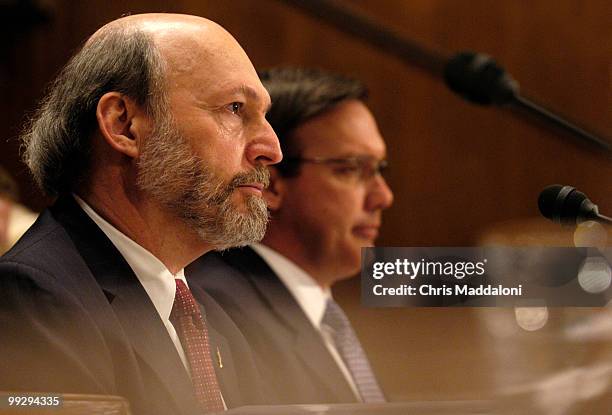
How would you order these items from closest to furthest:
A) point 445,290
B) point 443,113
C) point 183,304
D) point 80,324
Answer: point 80,324, point 183,304, point 445,290, point 443,113

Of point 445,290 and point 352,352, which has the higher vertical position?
point 445,290

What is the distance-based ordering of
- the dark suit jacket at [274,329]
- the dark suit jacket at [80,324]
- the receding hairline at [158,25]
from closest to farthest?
the dark suit jacket at [80,324], the receding hairline at [158,25], the dark suit jacket at [274,329]

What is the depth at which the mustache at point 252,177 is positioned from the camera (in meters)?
1.46

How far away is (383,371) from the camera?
5.29ft

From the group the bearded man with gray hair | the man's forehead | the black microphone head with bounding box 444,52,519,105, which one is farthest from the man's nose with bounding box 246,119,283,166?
the black microphone head with bounding box 444,52,519,105

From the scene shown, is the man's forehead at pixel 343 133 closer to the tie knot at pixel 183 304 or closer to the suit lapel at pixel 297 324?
the suit lapel at pixel 297 324

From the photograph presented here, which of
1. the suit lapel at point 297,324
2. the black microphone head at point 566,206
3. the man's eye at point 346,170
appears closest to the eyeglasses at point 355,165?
the man's eye at point 346,170

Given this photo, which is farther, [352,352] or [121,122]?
[352,352]

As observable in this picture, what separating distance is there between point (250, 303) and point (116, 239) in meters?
0.32

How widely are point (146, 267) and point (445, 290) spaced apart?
1.85ft

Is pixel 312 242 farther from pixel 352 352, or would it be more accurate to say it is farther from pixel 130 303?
pixel 130 303

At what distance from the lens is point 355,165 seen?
1.65 m

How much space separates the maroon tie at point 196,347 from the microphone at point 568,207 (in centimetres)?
63

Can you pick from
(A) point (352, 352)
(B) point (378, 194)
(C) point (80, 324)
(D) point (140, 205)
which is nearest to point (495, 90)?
(B) point (378, 194)
